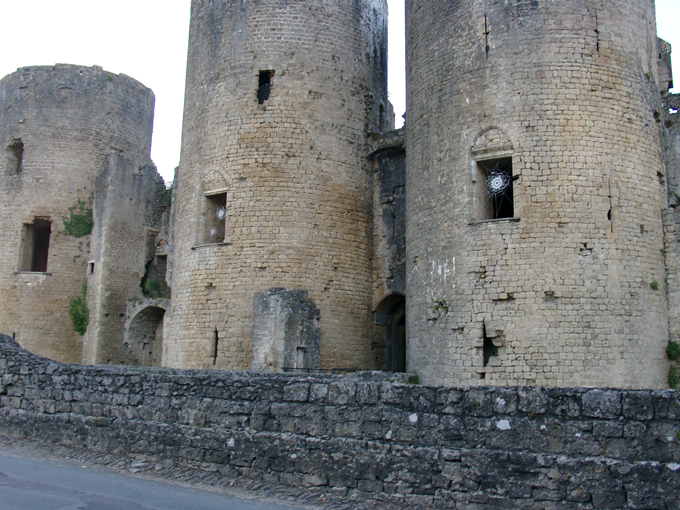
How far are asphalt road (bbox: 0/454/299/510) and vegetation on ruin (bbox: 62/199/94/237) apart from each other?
1545 centimetres

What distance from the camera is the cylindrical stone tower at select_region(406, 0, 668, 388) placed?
466 inches

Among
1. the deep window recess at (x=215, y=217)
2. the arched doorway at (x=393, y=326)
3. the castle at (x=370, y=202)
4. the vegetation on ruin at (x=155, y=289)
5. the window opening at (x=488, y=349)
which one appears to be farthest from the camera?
the vegetation on ruin at (x=155, y=289)

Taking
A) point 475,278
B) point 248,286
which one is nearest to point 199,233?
point 248,286

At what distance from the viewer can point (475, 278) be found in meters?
12.5

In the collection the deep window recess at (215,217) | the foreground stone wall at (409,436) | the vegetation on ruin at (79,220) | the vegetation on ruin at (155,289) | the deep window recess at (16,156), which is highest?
the deep window recess at (16,156)

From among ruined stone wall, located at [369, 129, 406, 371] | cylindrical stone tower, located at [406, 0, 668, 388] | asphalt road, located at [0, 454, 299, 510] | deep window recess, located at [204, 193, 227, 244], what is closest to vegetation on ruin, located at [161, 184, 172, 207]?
deep window recess, located at [204, 193, 227, 244]

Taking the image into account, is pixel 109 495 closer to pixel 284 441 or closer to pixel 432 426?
pixel 284 441

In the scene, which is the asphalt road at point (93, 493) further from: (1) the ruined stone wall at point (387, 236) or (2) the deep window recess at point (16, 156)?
(2) the deep window recess at point (16, 156)

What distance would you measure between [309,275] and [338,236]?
124cm

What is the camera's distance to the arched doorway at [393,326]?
1667 cm

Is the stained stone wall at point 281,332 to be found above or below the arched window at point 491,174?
below

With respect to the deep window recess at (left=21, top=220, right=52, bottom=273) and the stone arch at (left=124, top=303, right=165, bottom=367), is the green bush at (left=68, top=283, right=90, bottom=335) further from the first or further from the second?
the deep window recess at (left=21, top=220, right=52, bottom=273)

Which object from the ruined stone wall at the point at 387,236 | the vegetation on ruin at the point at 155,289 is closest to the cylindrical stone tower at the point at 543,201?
the ruined stone wall at the point at 387,236

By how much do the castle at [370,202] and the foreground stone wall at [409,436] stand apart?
6598 millimetres
